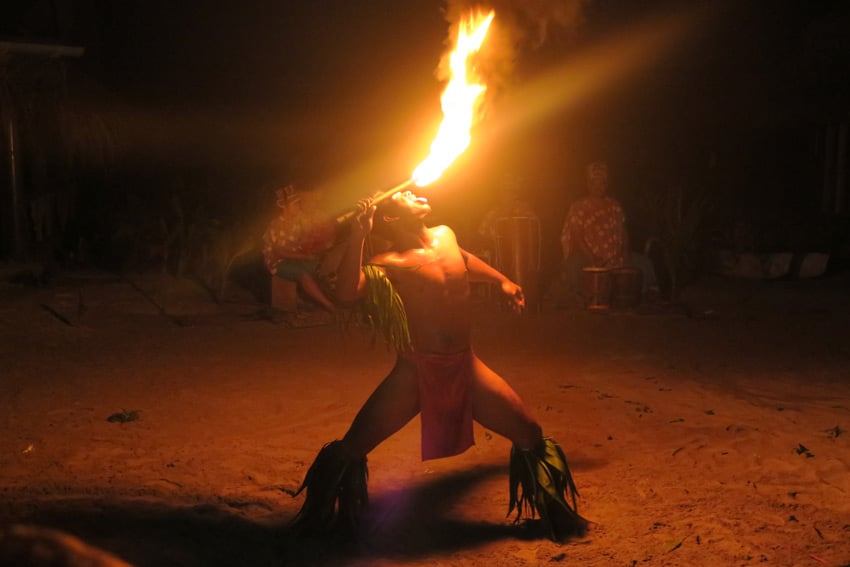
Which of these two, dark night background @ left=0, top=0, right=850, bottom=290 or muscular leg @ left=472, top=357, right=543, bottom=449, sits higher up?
dark night background @ left=0, top=0, right=850, bottom=290

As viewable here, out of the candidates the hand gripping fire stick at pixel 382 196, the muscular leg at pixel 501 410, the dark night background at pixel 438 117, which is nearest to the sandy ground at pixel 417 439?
the muscular leg at pixel 501 410

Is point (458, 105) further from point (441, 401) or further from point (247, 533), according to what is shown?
point (247, 533)

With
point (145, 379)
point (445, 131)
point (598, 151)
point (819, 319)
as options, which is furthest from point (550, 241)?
point (445, 131)

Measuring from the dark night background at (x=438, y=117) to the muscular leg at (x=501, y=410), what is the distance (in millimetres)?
8311

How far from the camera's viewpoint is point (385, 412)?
393cm

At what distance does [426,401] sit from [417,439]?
1709mm

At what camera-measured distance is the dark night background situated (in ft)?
41.0

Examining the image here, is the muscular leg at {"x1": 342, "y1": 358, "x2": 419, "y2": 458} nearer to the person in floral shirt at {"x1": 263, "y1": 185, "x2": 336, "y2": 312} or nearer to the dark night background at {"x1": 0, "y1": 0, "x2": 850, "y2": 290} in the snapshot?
the person in floral shirt at {"x1": 263, "y1": 185, "x2": 336, "y2": 312}

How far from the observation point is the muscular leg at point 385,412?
3936mm

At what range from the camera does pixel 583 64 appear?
12766 mm

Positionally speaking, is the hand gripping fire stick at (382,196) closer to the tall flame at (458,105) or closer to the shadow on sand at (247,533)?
the tall flame at (458,105)

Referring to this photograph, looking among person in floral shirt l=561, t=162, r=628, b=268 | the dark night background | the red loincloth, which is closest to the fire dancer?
the red loincloth

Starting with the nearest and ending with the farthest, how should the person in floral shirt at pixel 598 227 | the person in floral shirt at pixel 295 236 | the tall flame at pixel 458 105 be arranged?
the tall flame at pixel 458 105
the person in floral shirt at pixel 295 236
the person in floral shirt at pixel 598 227

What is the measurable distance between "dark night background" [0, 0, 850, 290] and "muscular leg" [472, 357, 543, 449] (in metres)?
8.31
